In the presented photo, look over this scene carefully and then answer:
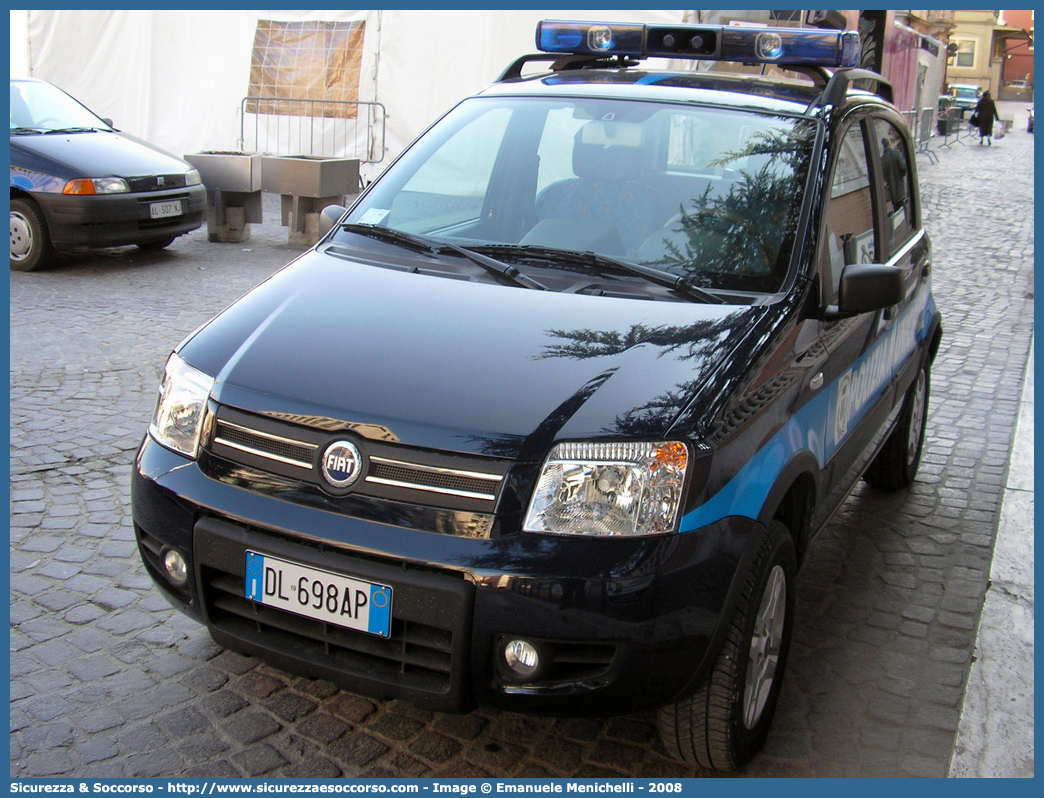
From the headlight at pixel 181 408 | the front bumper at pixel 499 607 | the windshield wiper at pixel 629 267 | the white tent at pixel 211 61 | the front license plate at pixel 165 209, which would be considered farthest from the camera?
the white tent at pixel 211 61

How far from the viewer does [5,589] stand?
3.80 m

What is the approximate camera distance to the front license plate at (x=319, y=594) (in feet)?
8.39

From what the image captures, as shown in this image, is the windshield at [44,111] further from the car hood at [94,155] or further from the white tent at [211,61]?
the white tent at [211,61]

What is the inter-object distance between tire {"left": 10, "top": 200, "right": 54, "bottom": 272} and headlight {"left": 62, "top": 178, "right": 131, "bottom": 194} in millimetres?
400

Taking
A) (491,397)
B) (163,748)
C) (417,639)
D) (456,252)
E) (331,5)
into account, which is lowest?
(163,748)

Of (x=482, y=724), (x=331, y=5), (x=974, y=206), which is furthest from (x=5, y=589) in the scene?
(x=974, y=206)

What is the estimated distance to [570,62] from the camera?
15.7 feet

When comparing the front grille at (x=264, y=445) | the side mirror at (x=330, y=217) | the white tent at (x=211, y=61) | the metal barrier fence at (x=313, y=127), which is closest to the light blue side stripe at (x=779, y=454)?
the front grille at (x=264, y=445)

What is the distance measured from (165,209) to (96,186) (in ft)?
2.43

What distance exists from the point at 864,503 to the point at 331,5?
11.9 metres

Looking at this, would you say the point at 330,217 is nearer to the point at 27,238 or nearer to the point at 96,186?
the point at 96,186

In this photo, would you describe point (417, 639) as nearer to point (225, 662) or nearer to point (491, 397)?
point (491, 397)

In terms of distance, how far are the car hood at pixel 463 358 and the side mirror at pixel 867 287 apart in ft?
1.20

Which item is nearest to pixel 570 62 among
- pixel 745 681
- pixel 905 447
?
pixel 905 447
